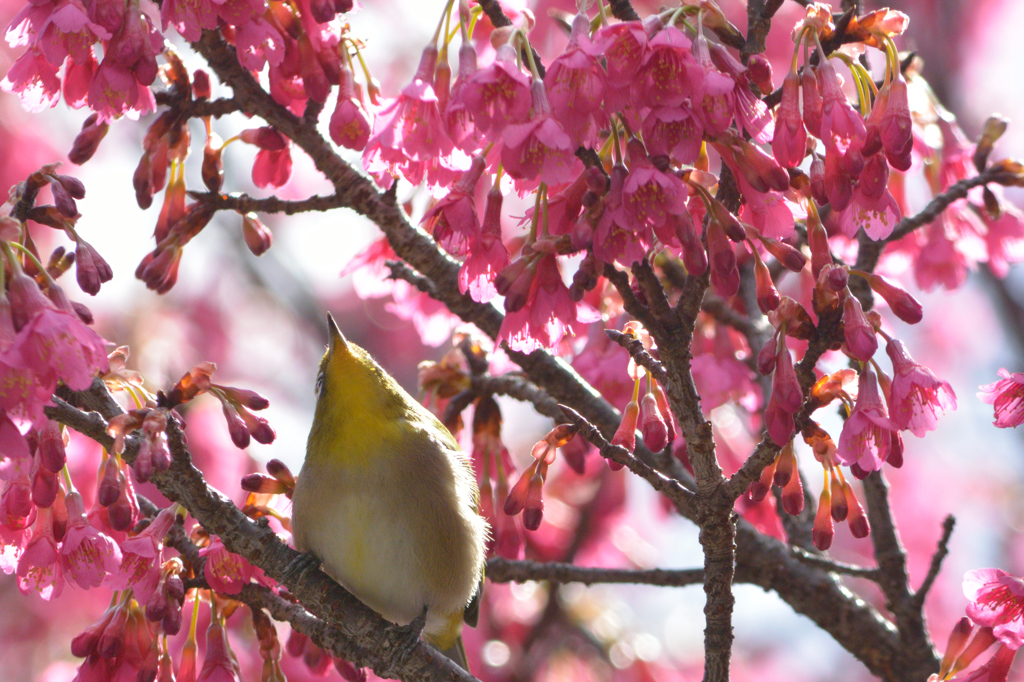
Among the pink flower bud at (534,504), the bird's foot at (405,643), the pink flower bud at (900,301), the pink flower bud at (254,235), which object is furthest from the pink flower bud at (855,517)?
the pink flower bud at (254,235)

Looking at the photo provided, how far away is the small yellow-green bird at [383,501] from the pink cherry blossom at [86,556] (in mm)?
832

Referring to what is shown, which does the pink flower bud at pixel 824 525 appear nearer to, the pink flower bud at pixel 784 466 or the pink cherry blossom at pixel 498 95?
the pink flower bud at pixel 784 466

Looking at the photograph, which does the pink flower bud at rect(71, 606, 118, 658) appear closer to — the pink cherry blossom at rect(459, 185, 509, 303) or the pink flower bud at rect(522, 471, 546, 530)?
the pink flower bud at rect(522, 471, 546, 530)

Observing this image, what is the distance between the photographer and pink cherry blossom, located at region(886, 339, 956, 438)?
173cm

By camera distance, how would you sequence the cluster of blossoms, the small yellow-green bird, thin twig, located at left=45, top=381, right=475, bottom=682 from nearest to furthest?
the cluster of blossoms, thin twig, located at left=45, top=381, right=475, bottom=682, the small yellow-green bird

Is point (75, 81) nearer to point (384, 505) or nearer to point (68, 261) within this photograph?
point (68, 261)

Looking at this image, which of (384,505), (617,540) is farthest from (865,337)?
(617,540)

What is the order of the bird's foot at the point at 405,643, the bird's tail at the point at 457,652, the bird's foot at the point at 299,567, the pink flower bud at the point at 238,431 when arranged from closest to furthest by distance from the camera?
the pink flower bud at the point at 238,431
the bird's foot at the point at 299,567
the bird's foot at the point at 405,643
the bird's tail at the point at 457,652

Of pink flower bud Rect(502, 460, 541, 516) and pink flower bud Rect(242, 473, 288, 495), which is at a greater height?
pink flower bud Rect(502, 460, 541, 516)

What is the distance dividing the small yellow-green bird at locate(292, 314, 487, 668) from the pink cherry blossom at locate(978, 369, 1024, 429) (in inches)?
63.7

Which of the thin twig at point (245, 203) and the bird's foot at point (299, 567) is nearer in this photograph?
the bird's foot at point (299, 567)

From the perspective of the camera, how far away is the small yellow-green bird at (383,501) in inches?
108

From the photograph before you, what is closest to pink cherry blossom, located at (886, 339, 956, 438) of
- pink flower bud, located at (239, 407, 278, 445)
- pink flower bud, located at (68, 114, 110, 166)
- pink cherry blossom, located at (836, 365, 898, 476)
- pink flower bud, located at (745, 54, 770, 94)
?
pink cherry blossom, located at (836, 365, 898, 476)

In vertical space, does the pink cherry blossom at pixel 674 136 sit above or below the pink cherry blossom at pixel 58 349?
above
